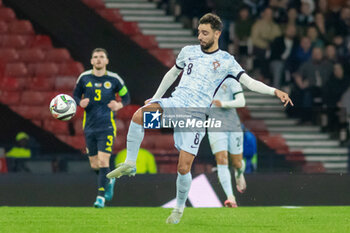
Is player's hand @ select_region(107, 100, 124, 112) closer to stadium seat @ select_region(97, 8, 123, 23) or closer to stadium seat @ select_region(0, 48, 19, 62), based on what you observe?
stadium seat @ select_region(0, 48, 19, 62)

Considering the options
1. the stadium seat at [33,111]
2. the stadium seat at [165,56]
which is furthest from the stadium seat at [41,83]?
the stadium seat at [165,56]

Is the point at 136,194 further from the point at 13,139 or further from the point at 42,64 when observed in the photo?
the point at 42,64

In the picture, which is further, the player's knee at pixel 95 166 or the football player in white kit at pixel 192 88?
the player's knee at pixel 95 166

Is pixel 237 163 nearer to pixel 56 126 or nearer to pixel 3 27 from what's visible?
pixel 56 126

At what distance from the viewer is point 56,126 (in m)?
13.6

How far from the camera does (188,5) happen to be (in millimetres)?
15023

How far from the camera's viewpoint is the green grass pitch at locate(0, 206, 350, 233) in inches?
283

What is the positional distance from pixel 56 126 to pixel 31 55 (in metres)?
1.44

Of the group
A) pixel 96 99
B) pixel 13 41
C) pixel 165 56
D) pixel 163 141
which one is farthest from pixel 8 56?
pixel 96 99

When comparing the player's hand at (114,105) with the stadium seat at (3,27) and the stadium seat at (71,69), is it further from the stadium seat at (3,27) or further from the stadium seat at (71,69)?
the stadium seat at (3,27)

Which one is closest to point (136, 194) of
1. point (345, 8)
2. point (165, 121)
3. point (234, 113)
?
point (234, 113)

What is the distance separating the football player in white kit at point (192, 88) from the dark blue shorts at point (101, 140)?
7.82ft

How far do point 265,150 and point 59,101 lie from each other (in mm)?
4056

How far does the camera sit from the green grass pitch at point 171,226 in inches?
283
